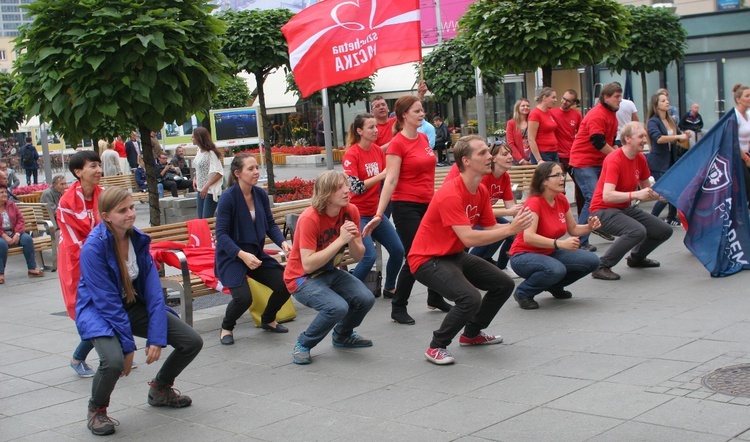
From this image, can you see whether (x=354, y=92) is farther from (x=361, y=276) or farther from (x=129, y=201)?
(x=129, y=201)

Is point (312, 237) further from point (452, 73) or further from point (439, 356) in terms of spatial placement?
point (452, 73)

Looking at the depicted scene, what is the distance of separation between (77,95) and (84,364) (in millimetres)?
3302

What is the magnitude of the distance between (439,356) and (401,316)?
1471 mm

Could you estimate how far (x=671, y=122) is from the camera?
12648 mm

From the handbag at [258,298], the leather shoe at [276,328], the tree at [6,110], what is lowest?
the leather shoe at [276,328]

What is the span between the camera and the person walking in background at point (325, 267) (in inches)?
272

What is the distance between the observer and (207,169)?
1198 cm

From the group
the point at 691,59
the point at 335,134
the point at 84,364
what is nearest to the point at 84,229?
the point at 84,364

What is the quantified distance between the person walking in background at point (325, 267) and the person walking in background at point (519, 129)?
710 cm

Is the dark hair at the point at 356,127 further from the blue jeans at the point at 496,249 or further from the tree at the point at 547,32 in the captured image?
the tree at the point at 547,32

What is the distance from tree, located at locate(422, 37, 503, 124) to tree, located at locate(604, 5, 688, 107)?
16.7 feet

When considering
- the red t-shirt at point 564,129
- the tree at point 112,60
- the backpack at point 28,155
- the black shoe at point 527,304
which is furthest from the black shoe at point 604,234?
the backpack at point 28,155

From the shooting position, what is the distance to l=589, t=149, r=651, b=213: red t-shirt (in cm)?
941

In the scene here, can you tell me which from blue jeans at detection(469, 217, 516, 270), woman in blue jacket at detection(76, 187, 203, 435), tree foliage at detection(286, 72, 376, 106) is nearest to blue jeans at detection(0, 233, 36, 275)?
blue jeans at detection(469, 217, 516, 270)
